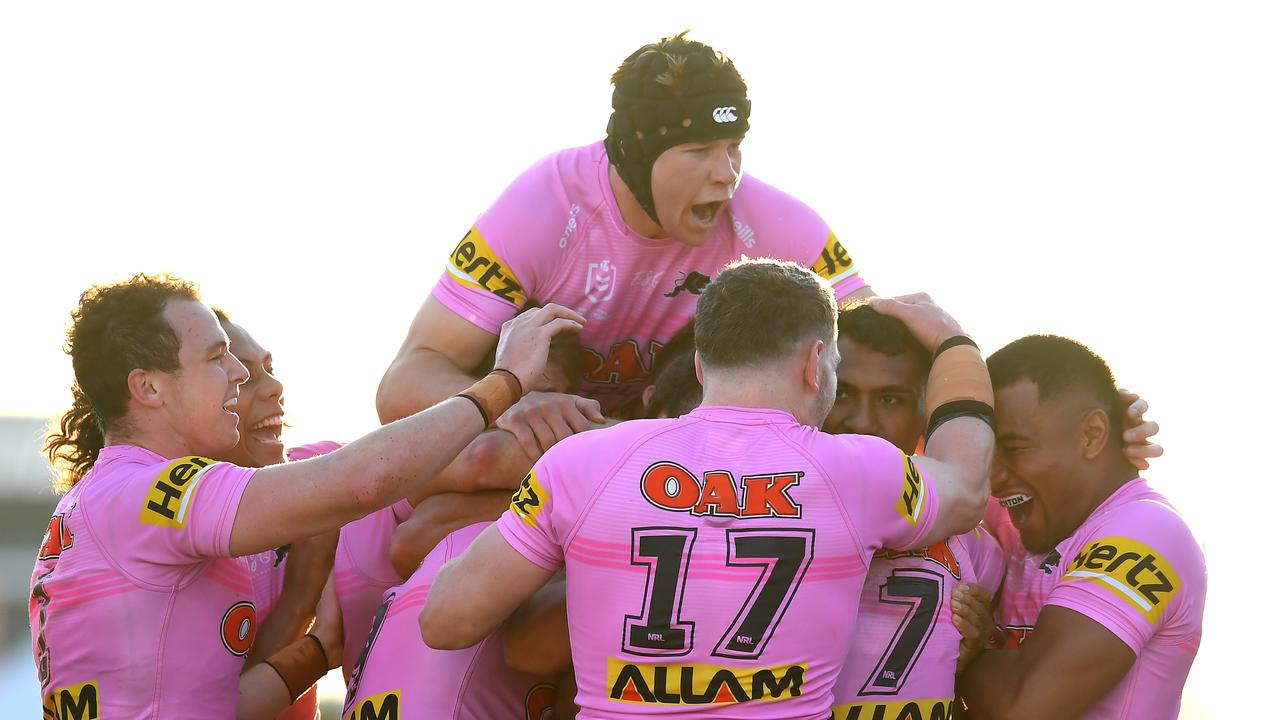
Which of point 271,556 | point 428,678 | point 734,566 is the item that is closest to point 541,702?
point 428,678

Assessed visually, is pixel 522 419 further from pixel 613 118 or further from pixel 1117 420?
pixel 1117 420

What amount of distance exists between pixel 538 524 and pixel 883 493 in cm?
94

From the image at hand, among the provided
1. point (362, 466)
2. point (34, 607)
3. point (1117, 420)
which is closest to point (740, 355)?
point (362, 466)

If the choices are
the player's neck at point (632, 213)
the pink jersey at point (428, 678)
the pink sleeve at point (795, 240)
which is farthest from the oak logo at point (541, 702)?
the pink sleeve at point (795, 240)

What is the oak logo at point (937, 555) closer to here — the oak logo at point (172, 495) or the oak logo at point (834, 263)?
the oak logo at point (834, 263)

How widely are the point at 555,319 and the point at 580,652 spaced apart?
132 centimetres

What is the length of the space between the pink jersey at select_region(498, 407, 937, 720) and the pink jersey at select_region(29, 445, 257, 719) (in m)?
1.04

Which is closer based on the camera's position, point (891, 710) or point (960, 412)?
point (891, 710)

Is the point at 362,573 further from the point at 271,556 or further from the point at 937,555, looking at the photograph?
the point at 937,555

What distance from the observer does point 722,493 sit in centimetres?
359

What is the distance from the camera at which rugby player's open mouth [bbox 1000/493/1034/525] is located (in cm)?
466

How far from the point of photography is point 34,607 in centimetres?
437

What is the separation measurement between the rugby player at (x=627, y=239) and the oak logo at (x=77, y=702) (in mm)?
1457

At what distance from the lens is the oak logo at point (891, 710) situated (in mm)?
3971
